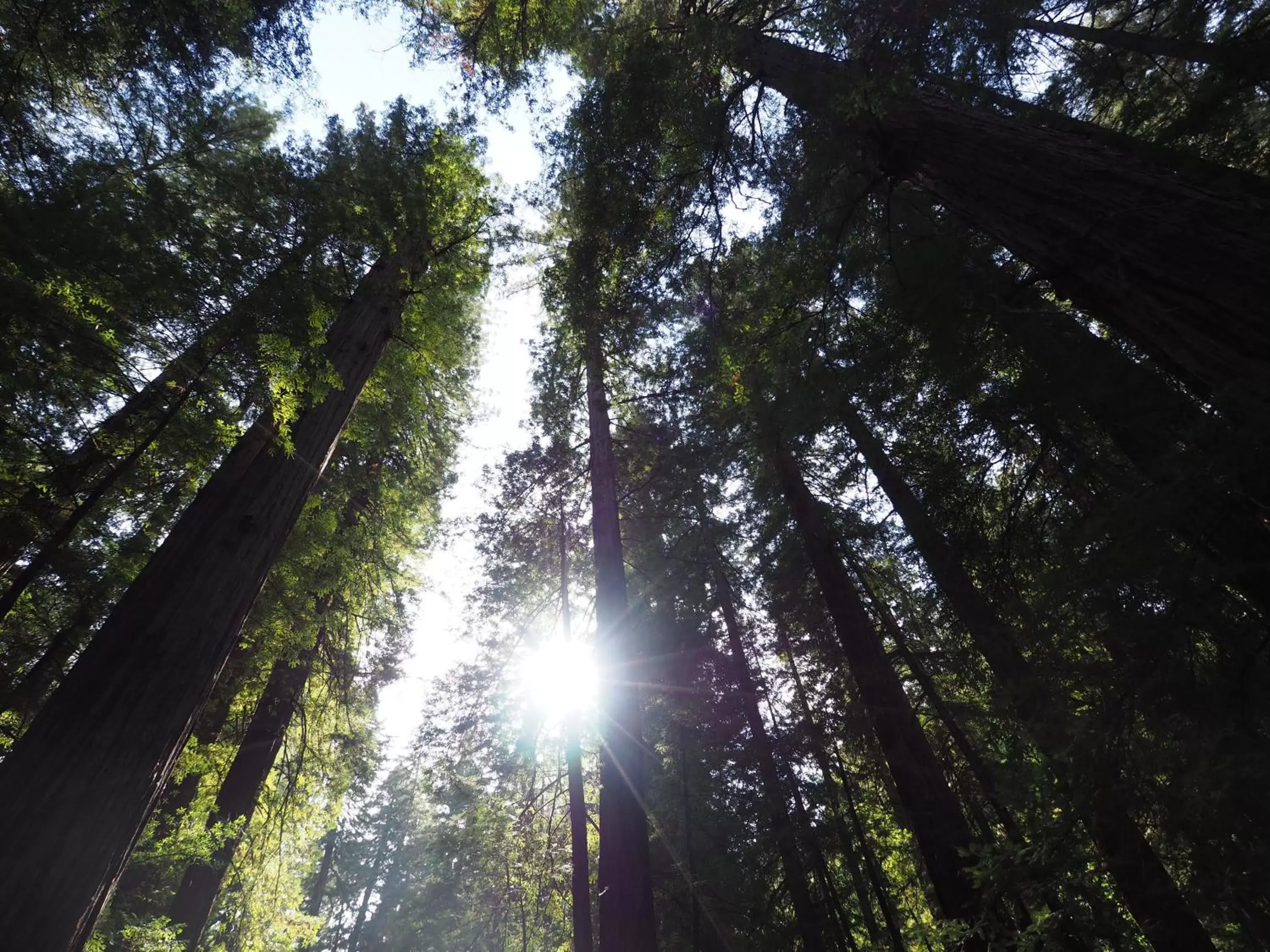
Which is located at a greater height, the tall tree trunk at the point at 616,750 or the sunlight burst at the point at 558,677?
the sunlight burst at the point at 558,677

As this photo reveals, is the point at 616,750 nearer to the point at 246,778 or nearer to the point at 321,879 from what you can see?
the point at 246,778

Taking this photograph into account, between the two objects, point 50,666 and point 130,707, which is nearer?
point 130,707

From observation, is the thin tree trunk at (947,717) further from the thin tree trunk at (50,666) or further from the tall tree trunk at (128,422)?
the thin tree trunk at (50,666)

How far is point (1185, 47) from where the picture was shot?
3.37 m

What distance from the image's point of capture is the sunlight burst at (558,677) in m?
10.1

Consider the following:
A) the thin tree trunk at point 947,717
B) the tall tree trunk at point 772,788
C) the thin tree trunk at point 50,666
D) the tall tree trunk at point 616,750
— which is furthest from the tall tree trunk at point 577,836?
the thin tree trunk at point 50,666

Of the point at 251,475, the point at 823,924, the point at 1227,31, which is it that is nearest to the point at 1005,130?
the point at 1227,31

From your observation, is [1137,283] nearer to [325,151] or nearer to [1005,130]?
[1005,130]

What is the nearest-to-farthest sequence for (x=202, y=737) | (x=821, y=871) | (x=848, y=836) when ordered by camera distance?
(x=821, y=871) → (x=202, y=737) → (x=848, y=836)

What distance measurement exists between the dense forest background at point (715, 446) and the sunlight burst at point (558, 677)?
11.2 inches

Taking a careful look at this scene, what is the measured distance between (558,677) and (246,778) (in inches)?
213

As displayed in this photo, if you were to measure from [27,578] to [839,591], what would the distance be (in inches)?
309

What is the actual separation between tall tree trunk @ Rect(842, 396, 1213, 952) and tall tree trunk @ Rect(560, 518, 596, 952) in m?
7.92

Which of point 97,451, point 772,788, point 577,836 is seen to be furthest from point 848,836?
point 97,451
